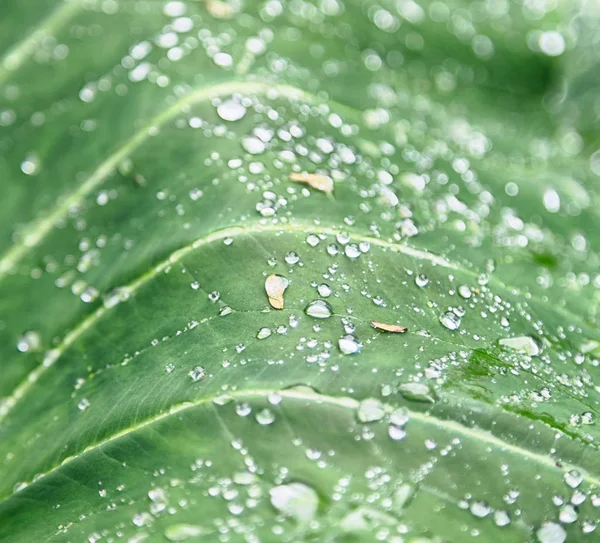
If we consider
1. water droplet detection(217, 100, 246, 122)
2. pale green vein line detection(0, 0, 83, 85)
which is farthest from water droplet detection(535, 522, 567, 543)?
pale green vein line detection(0, 0, 83, 85)

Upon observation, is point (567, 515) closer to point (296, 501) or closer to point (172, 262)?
point (296, 501)

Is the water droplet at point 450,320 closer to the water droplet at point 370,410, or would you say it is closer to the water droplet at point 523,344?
the water droplet at point 523,344

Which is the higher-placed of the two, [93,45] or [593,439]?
[93,45]

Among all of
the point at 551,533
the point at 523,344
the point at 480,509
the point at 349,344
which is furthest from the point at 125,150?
the point at 551,533

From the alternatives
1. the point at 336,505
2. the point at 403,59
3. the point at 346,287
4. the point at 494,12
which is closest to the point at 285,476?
the point at 336,505

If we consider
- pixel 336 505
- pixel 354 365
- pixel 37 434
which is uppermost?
pixel 354 365

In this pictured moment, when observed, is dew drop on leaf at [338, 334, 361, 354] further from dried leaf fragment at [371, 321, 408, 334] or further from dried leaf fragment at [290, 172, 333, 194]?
dried leaf fragment at [290, 172, 333, 194]

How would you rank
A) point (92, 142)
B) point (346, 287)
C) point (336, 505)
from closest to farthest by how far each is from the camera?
point (336, 505) < point (346, 287) < point (92, 142)

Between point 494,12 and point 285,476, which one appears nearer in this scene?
point 285,476

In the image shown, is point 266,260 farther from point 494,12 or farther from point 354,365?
point 494,12
